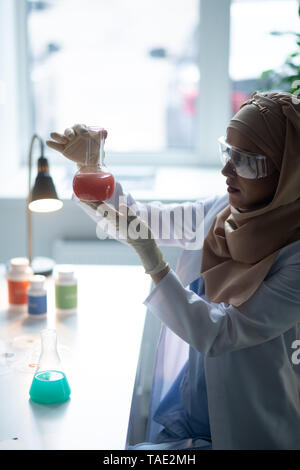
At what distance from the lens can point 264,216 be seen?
4.81ft

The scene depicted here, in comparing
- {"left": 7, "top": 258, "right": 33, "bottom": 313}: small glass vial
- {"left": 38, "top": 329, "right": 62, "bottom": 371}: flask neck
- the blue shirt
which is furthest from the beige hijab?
{"left": 7, "top": 258, "right": 33, "bottom": 313}: small glass vial

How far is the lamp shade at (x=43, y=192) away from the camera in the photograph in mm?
1732

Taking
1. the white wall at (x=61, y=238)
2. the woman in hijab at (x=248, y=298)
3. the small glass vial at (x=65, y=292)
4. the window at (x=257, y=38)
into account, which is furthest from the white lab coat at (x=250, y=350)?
the window at (x=257, y=38)

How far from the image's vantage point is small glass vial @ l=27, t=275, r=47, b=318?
5.68 feet

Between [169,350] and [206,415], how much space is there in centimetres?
27

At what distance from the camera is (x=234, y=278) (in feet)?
4.87

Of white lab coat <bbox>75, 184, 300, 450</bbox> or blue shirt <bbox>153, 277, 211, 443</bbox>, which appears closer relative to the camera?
white lab coat <bbox>75, 184, 300, 450</bbox>

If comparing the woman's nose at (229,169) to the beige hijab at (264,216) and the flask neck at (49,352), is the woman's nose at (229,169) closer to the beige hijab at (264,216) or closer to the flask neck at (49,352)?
the beige hijab at (264,216)

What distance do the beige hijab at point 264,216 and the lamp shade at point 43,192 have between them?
0.52 m

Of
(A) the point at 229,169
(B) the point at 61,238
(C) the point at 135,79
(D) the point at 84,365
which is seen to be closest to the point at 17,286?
(D) the point at 84,365

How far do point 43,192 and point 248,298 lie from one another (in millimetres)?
703

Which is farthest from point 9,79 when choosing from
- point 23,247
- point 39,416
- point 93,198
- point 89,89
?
point 39,416

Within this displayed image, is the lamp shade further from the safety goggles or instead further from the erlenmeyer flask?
the safety goggles

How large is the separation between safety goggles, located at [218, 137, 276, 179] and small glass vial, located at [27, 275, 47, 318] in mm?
688
